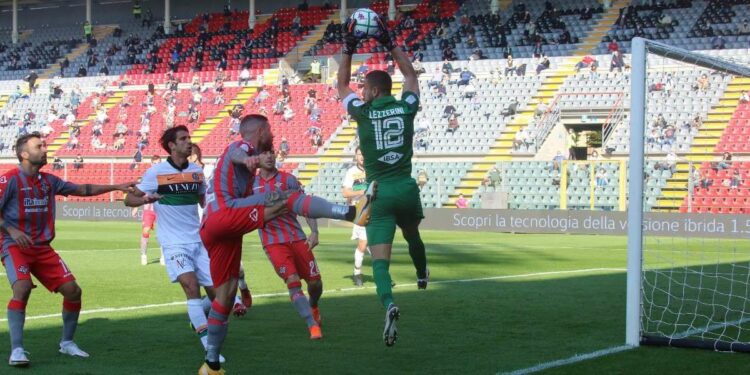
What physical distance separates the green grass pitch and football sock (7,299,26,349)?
0.78 feet

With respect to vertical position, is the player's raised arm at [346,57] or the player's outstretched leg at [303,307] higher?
the player's raised arm at [346,57]

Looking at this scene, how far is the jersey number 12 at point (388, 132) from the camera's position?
861 centimetres

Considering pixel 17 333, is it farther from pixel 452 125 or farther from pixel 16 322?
pixel 452 125

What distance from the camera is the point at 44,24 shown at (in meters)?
63.2

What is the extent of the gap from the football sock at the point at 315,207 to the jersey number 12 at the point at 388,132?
1.42m

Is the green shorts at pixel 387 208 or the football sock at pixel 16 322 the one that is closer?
the football sock at pixel 16 322

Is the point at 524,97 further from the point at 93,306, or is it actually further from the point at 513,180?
the point at 93,306

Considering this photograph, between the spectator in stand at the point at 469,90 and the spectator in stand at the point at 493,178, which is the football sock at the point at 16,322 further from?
the spectator in stand at the point at 469,90

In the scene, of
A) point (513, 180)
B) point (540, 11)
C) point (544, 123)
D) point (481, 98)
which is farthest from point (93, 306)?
point (540, 11)

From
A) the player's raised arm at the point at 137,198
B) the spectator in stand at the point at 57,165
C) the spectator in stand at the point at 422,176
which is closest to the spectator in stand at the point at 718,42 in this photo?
the spectator in stand at the point at 422,176

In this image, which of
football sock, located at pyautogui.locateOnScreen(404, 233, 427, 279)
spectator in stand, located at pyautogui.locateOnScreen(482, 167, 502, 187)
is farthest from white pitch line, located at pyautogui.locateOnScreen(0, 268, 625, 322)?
spectator in stand, located at pyautogui.locateOnScreen(482, 167, 502, 187)

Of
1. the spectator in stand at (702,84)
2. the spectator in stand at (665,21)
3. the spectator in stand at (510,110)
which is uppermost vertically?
the spectator in stand at (665,21)

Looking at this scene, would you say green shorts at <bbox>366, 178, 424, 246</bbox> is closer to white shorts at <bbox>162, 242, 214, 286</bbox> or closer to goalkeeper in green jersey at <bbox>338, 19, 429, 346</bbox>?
goalkeeper in green jersey at <bbox>338, 19, 429, 346</bbox>

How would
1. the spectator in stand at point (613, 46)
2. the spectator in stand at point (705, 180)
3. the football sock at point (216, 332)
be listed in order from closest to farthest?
the football sock at point (216, 332), the spectator in stand at point (705, 180), the spectator in stand at point (613, 46)
